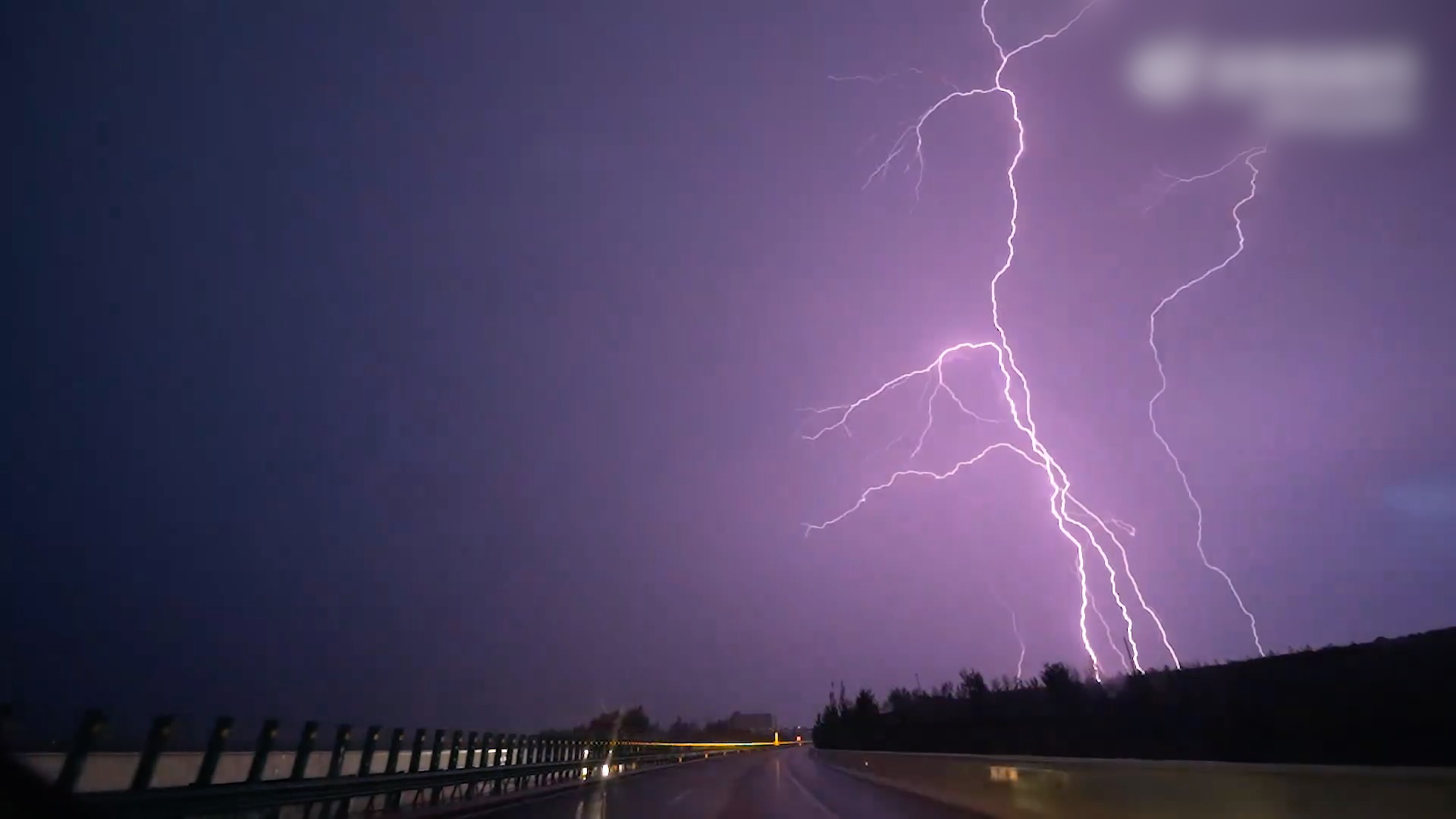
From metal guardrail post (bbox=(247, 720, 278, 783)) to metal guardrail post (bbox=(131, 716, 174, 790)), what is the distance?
A: 7.50 feet

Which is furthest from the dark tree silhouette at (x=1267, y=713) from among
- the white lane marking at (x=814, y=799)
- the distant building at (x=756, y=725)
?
the distant building at (x=756, y=725)

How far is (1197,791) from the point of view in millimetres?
10852

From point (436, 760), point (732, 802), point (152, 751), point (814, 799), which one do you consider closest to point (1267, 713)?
point (814, 799)

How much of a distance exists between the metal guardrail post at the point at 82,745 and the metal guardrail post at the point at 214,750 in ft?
6.28

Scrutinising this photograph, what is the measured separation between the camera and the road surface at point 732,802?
55.7 ft

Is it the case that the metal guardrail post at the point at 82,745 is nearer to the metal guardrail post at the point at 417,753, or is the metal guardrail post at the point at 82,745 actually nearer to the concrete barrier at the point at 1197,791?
the metal guardrail post at the point at 417,753

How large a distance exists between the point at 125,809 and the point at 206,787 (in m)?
1.93

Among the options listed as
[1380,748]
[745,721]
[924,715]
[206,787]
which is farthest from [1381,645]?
[745,721]

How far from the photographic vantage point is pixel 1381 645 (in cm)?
2108

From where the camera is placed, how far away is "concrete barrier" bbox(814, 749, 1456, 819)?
8.20 meters

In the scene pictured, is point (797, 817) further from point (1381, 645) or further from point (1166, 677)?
point (1166, 677)

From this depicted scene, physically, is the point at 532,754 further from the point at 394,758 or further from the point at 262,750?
the point at 262,750

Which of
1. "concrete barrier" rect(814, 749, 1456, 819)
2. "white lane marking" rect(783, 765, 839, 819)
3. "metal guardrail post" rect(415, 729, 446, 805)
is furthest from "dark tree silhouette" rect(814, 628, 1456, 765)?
"metal guardrail post" rect(415, 729, 446, 805)

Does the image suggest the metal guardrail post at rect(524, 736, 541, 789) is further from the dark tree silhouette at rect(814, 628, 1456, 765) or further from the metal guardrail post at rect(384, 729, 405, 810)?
the dark tree silhouette at rect(814, 628, 1456, 765)
